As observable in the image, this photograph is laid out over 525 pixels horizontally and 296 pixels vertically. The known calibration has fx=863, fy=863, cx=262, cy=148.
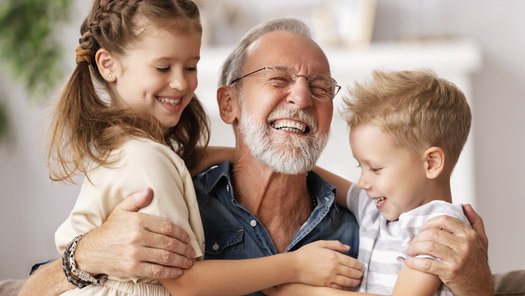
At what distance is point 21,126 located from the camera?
602 cm

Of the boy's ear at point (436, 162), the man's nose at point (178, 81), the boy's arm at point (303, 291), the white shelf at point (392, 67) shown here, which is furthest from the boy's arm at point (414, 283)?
the white shelf at point (392, 67)

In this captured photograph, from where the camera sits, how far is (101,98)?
225 cm

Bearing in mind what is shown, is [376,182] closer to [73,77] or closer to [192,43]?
[192,43]

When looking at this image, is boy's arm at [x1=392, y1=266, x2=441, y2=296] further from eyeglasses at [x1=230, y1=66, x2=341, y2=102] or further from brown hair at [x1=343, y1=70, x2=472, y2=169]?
eyeglasses at [x1=230, y1=66, x2=341, y2=102]

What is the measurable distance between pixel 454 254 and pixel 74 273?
901 mm

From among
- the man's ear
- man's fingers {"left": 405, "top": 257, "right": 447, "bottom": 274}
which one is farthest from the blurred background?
man's fingers {"left": 405, "top": 257, "right": 447, "bottom": 274}

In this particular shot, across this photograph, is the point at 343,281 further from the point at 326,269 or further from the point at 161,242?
the point at 161,242

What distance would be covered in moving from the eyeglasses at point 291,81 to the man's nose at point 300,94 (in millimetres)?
13

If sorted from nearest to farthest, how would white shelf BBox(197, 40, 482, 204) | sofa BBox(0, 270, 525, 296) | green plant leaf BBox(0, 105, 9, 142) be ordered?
sofa BBox(0, 270, 525, 296), white shelf BBox(197, 40, 482, 204), green plant leaf BBox(0, 105, 9, 142)

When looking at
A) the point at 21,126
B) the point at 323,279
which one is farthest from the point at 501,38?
the point at 323,279

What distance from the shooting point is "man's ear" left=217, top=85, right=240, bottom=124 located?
2.52 metres

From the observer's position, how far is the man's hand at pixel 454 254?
1.99 metres

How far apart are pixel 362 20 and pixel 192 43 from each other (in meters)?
3.19

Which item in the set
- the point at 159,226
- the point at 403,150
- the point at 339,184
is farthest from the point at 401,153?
the point at 159,226
